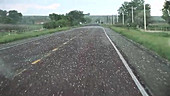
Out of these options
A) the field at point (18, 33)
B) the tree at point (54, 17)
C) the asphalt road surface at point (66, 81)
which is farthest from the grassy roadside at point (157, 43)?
the tree at point (54, 17)

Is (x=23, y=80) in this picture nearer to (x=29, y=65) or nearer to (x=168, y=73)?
(x=29, y=65)

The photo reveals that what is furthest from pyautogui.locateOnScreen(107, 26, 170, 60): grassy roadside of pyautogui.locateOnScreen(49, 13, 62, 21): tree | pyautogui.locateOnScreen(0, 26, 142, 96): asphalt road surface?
pyautogui.locateOnScreen(49, 13, 62, 21): tree

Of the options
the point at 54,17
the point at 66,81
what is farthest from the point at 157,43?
the point at 54,17

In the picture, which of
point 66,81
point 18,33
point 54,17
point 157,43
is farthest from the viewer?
point 54,17

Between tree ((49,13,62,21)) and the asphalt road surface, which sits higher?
tree ((49,13,62,21))

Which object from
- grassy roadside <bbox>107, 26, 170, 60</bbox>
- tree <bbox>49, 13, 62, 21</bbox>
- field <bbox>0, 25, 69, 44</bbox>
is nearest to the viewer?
grassy roadside <bbox>107, 26, 170, 60</bbox>

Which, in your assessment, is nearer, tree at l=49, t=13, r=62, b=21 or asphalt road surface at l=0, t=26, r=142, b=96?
asphalt road surface at l=0, t=26, r=142, b=96

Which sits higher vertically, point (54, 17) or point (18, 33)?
point (54, 17)

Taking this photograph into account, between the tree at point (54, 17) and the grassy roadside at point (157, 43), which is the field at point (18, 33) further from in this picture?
the tree at point (54, 17)

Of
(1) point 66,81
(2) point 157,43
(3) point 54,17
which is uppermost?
(3) point 54,17

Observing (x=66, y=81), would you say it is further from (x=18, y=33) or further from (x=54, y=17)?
(x=54, y=17)

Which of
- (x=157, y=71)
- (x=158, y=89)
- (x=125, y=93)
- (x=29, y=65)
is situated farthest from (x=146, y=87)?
(x=29, y=65)

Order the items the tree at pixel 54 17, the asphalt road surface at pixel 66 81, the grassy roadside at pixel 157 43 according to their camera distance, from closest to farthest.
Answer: the asphalt road surface at pixel 66 81
the grassy roadside at pixel 157 43
the tree at pixel 54 17

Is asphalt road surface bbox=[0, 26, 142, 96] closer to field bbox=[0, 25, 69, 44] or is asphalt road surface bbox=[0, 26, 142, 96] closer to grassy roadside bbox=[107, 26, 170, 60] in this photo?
grassy roadside bbox=[107, 26, 170, 60]
